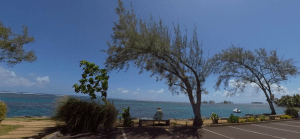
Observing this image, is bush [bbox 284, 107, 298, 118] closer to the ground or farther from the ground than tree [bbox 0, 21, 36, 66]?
closer to the ground

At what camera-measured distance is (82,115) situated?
29.3ft

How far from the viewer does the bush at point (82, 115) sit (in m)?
8.77

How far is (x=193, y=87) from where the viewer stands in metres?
13.6

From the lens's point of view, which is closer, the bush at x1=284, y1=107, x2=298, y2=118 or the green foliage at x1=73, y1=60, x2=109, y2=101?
the green foliage at x1=73, y1=60, x2=109, y2=101

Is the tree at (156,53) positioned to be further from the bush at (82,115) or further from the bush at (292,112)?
the bush at (292,112)

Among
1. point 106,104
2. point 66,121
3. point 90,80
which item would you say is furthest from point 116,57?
point 66,121

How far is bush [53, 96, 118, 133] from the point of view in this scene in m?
8.77

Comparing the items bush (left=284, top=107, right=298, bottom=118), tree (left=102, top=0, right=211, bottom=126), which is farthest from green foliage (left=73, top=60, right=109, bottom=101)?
bush (left=284, top=107, right=298, bottom=118)

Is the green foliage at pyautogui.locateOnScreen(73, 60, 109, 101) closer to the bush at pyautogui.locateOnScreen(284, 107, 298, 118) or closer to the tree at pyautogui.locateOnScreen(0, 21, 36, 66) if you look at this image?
the tree at pyautogui.locateOnScreen(0, 21, 36, 66)

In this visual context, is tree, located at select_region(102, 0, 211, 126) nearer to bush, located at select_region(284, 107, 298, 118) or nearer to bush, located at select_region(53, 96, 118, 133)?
bush, located at select_region(53, 96, 118, 133)

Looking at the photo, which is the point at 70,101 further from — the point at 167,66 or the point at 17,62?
the point at 17,62

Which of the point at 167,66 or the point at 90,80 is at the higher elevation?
the point at 167,66

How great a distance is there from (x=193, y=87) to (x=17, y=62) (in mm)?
15929

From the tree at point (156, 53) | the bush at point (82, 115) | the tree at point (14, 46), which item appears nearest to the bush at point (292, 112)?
the tree at point (156, 53)
